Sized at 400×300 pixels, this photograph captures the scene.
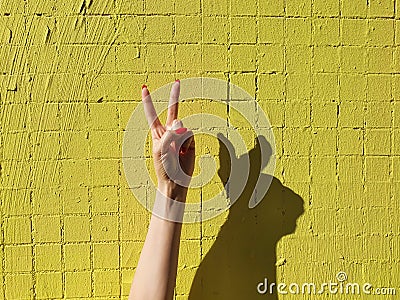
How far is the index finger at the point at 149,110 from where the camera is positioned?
228 cm

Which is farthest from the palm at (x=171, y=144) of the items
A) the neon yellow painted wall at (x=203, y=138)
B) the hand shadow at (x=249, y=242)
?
the hand shadow at (x=249, y=242)

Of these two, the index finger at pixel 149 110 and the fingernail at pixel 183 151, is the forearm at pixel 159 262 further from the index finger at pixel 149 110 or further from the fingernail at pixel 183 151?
the index finger at pixel 149 110

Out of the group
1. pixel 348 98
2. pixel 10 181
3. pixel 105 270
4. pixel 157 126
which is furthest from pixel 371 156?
pixel 10 181

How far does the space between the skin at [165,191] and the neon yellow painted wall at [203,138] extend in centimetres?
17

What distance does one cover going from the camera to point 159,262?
Answer: 2.32 meters

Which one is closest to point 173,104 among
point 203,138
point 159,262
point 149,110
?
point 149,110

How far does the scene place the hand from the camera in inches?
Result: 89.3

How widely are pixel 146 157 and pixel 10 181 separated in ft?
1.94

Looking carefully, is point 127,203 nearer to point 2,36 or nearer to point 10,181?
point 10,181

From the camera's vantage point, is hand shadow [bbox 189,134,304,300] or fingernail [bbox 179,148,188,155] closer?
fingernail [bbox 179,148,188,155]

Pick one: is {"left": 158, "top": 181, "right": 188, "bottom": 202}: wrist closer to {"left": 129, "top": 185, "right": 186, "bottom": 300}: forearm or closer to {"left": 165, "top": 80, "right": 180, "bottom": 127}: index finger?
{"left": 129, "top": 185, "right": 186, "bottom": 300}: forearm

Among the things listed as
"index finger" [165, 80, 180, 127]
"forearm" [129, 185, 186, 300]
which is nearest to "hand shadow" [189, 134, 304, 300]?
"forearm" [129, 185, 186, 300]

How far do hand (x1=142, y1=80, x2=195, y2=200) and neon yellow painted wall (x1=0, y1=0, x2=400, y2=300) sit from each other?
0.18 meters

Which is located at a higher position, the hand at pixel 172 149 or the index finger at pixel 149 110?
the index finger at pixel 149 110
